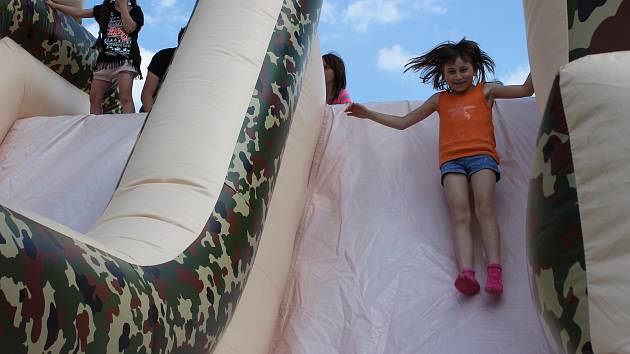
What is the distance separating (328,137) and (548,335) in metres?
1.34

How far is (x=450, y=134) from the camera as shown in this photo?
2.06 metres

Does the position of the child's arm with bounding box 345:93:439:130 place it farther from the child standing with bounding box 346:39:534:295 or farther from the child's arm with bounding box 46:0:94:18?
the child's arm with bounding box 46:0:94:18

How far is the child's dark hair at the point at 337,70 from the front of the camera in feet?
9.95

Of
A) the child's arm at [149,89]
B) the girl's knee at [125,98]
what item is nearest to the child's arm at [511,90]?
the child's arm at [149,89]

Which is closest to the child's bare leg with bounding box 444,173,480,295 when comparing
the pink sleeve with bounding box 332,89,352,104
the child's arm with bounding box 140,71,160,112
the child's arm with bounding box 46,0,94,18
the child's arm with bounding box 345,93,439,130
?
the child's arm with bounding box 345,93,439,130

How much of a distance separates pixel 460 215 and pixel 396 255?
191mm

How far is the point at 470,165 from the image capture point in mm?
1953

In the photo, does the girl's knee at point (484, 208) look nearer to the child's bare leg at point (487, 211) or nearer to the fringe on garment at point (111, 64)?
the child's bare leg at point (487, 211)

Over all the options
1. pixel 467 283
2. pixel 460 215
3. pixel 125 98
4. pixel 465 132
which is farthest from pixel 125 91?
A: pixel 467 283

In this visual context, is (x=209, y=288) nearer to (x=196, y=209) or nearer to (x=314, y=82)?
(x=196, y=209)

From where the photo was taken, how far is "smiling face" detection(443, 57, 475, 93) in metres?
2.18

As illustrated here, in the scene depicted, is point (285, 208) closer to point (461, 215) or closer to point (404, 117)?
point (461, 215)

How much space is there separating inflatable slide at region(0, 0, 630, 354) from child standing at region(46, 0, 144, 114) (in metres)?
0.27

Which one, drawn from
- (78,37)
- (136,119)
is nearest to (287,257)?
(136,119)
